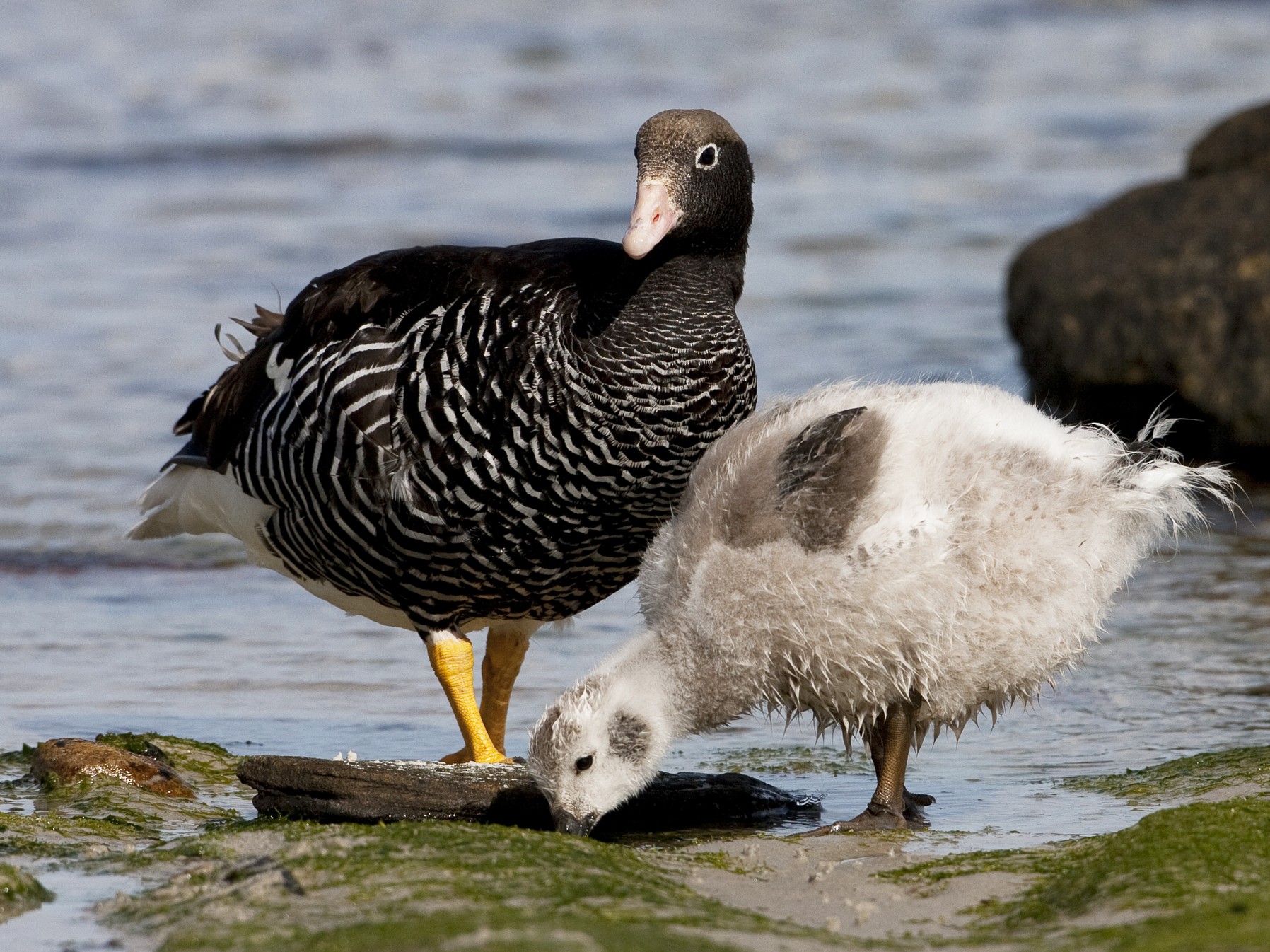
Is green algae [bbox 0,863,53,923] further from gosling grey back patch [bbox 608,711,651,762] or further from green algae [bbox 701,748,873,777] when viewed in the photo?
green algae [bbox 701,748,873,777]

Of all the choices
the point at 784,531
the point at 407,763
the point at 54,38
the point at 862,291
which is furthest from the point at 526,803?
the point at 54,38

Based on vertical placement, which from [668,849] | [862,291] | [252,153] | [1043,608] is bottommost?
[668,849]

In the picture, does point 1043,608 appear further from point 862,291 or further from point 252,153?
point 252,153

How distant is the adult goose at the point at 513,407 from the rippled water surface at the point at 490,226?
101 cm

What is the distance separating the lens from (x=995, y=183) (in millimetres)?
19938

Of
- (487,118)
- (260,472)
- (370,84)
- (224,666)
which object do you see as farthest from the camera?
(370,84)

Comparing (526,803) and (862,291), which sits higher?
(862,291)

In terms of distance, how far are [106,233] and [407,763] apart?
1331 centimetres

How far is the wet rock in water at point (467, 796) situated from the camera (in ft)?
18.9

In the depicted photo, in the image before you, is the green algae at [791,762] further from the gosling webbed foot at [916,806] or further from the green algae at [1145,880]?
the green algae at [1145,880]

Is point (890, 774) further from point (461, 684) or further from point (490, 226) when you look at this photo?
point (490, 226)

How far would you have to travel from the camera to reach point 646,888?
471 centimetres

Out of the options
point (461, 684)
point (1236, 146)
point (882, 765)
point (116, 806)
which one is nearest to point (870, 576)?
point (882, 765)

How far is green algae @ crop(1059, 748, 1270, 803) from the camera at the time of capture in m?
6.02
